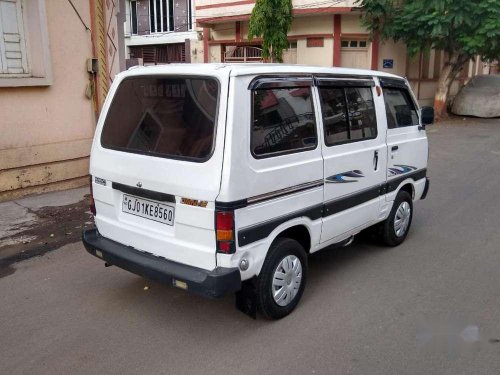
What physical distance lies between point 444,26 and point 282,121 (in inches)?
539

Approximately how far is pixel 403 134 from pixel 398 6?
1380 centimetres

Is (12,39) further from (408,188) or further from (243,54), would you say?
(243,54)

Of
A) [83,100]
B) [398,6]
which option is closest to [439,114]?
[398,6]

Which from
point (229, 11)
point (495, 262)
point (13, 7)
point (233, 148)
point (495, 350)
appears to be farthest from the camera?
point (229, 11)

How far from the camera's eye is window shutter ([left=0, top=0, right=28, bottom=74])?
22.1ft

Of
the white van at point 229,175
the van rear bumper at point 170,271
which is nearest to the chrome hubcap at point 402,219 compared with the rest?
the white van at point 229,175

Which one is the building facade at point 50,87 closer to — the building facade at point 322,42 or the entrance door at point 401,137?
the entrance door at point 401,137

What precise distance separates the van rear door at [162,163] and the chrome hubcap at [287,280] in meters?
0.65

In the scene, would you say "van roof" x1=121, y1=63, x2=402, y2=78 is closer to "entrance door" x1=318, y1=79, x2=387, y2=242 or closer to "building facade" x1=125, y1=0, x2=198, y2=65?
"entrance door" x1=318, y1=79, x2=387, y2=242

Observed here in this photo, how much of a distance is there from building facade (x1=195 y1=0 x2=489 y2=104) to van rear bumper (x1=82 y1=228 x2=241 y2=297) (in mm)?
16432

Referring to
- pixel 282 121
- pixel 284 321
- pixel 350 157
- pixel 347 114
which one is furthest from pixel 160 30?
pixel 284 321

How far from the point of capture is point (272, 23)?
1881cm

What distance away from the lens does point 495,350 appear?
3.35 metres

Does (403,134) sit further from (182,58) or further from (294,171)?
(182,58)
